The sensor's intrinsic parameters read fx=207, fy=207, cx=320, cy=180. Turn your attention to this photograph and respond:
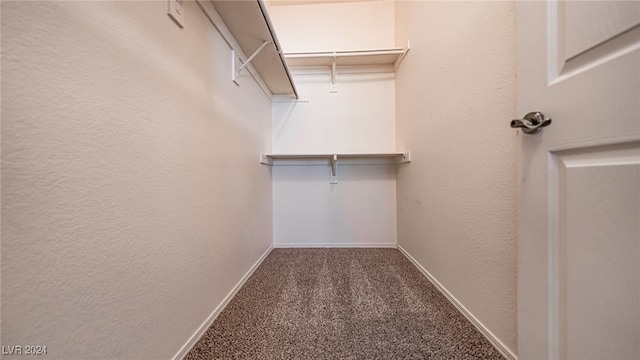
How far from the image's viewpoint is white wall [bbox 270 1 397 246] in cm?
221

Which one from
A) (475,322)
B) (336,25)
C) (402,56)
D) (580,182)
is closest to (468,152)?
(580,182)

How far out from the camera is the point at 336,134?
225 centimetres

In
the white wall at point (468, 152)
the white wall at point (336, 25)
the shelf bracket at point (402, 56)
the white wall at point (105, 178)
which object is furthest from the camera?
the white wall at point (336, 25)

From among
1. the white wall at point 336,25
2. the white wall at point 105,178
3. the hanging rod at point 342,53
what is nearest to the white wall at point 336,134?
the white wall at point 336,25

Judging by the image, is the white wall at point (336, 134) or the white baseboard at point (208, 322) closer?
the white baseboard at point (208, 322)

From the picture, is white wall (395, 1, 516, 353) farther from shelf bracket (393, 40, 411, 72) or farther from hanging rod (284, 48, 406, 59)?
hanging rod (284, 48, 406, 59)

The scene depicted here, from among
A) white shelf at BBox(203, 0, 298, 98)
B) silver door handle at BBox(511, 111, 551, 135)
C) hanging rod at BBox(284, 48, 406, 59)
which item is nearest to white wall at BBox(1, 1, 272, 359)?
white shelf at BBox(203, 0, 298, 98)

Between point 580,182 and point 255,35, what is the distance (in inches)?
62.2

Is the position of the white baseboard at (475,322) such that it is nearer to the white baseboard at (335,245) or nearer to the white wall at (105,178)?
the white baseboard at (335,245)

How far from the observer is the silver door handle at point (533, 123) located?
619 mm

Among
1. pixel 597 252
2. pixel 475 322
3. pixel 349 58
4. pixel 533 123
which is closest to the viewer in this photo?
pixel 597 252

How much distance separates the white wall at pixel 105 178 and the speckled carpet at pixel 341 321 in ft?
0.79

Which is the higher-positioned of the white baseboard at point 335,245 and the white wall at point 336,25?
the white wall at point 336,25

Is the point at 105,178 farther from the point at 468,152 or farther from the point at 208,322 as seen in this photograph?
the point at 468,152
